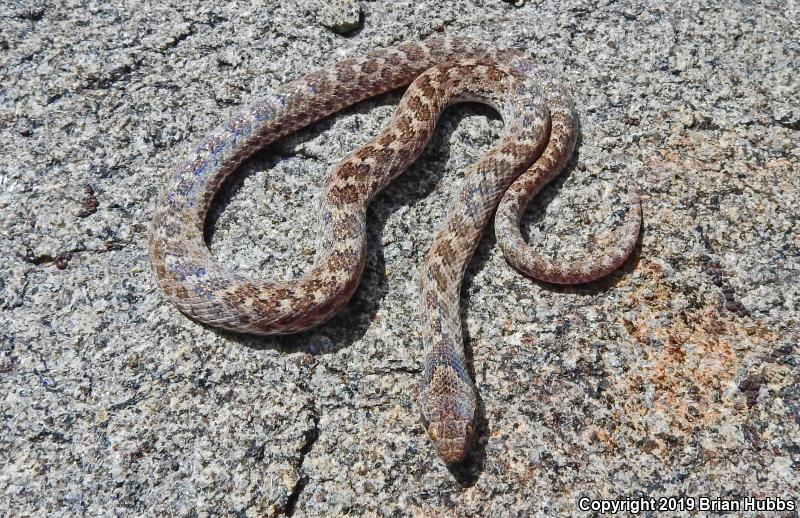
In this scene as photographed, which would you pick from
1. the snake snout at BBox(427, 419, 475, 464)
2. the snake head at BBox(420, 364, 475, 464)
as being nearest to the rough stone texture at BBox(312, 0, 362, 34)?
the snake head at BBox(420, 364, 475, 464)

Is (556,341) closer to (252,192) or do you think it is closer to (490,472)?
(490,472)

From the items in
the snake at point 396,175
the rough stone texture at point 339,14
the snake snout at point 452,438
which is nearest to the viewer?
the snake snout at point 452,438

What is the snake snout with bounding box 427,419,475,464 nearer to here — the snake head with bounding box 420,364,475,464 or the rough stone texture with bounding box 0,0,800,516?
the snake head with bounding box 420,364,475,464

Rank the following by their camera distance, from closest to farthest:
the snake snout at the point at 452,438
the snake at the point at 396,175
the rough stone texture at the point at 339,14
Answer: the snake snout at the point at 452,438 < the snake at the point at 396,175 < the rough stone texture at the point at 339,14

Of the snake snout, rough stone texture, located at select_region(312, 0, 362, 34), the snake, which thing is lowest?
the snake snout

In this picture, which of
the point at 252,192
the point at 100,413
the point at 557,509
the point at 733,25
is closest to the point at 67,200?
the point at 252,192

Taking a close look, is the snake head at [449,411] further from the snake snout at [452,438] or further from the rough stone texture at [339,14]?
the rough stone texture at [339,14]

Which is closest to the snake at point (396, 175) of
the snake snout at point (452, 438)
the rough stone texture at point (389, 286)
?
the snake snout at point (452, 438)

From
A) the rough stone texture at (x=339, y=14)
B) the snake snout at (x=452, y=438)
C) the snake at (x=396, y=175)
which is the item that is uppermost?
the rough stone texture at (x=339, y=14)
